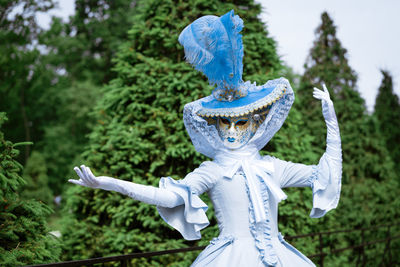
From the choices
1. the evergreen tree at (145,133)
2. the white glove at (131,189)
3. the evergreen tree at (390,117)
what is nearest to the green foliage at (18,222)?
the white glove at (131,189)

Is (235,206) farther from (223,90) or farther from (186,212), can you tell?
(223,90)

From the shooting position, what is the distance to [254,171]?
2717mm

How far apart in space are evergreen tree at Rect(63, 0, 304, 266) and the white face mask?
5.13ft

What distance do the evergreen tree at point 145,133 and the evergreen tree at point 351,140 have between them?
132 inches

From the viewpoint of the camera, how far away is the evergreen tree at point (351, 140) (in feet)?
24.7

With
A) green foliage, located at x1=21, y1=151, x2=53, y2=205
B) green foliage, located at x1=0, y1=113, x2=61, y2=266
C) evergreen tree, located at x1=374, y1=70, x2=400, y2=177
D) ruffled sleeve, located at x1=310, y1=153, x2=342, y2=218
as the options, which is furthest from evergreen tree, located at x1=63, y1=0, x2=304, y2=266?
green foliage, located at x1=21, y1=151, x2=53, y2=205

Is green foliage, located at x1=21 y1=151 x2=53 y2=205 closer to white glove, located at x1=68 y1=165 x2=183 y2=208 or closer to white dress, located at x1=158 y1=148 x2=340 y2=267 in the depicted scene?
white dress, located at x1=158 y1=148 x2=340 y2=267

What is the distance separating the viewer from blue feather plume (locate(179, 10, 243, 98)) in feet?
8.63

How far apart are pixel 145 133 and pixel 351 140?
468cm

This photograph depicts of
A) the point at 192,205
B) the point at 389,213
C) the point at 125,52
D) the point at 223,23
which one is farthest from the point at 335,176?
the point at 389,213

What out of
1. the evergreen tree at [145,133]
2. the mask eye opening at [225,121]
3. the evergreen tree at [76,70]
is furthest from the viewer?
the evergreen tree at [76,70]

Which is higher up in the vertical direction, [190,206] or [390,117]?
[390,117]

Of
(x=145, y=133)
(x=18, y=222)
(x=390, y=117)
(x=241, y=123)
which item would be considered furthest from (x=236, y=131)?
(x=390, y=117)

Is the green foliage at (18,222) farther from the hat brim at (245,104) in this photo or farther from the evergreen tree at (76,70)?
the evergreen tree at (76,70)
